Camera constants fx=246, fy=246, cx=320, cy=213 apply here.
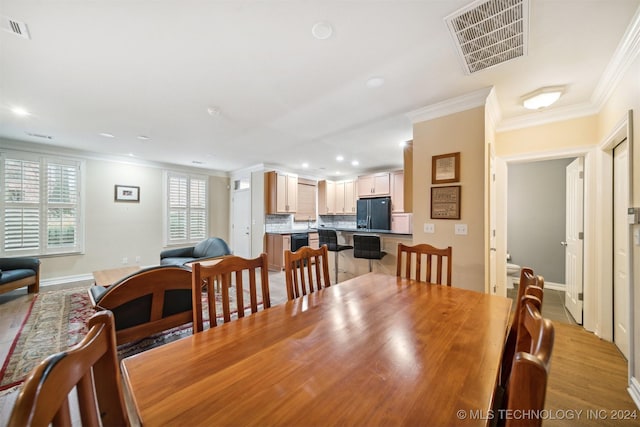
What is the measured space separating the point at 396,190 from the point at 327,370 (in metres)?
5.55

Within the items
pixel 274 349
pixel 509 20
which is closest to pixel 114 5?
pixel 274 349

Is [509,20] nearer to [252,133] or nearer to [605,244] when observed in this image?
[605,244]

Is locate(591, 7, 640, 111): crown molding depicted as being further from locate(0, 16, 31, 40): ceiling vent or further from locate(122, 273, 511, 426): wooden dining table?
locate(0, 16, 31, 40): ceiling vent

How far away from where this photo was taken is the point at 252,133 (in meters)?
3.72

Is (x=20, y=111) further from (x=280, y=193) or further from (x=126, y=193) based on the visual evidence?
(x=280, y=193)

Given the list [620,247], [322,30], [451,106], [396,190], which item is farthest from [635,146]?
[396,190]

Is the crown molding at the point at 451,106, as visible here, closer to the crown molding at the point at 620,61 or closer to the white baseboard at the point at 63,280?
the crown molding at the point at 620,61

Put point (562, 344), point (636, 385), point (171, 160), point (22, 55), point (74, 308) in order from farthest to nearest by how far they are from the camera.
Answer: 1. point (171, 160)
2. point (74, 308)
3. point (562, 344)
4. point (22, 55)
5. point (636, 385)

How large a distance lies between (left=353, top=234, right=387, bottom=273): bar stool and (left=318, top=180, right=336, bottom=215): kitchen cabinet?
374cm

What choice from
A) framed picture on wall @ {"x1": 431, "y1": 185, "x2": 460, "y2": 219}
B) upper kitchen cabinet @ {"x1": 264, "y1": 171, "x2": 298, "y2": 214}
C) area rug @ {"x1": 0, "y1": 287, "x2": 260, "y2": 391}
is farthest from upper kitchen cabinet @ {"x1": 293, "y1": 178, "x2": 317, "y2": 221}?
framed picture on wall @ {"x1": 431, "y1": 185, "x2": 460, "y2": 219}

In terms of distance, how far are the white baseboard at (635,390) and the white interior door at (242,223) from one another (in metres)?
5.84

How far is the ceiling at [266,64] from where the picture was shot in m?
1.54

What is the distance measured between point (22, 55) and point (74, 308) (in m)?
2.94

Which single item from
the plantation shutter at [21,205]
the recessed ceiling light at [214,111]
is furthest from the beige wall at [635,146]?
the plantation shutter at [21,205]
